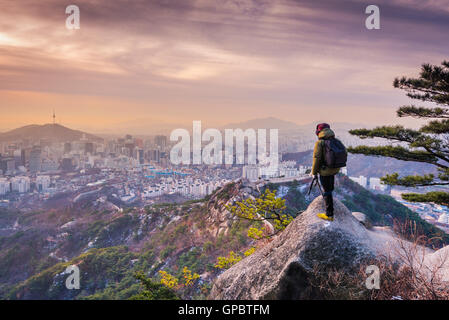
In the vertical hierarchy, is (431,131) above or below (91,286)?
above

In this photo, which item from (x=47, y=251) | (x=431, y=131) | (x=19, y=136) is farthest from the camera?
(x=19, y=136)

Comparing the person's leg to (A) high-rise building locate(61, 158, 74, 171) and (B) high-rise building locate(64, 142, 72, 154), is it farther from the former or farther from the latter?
(B) high-rise building locate(64, 142, 72, 154)

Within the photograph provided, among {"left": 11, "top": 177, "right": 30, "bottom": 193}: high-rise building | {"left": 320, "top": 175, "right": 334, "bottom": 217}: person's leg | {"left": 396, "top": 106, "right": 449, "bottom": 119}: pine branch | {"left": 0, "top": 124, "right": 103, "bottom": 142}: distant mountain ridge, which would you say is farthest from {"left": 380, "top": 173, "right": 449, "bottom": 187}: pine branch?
{"left": 0, "top": 124, "right": 103, "bottom": 142}: distant mountain ridge

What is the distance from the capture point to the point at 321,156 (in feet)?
15.7

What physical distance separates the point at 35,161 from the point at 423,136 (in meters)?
133

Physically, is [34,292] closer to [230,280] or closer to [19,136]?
[230,280]

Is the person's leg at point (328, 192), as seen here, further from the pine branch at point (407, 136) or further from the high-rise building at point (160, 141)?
the high-rise building at point (160, 141)

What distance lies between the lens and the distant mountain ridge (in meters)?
123

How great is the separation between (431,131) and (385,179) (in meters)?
1.74

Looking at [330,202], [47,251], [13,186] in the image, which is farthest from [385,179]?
[13,186]

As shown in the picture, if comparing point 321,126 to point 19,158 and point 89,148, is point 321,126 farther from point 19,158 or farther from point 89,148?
point 89,148

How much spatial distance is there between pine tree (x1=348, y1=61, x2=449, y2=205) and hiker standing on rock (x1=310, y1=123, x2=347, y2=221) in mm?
3371

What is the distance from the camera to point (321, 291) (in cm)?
441

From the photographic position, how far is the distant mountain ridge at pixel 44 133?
12338 cm
